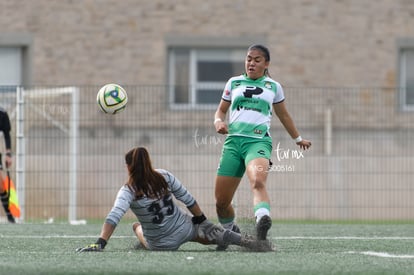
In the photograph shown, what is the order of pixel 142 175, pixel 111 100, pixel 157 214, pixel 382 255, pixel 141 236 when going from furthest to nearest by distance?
1. pixel 111 100
2. pixel 141 236
3. pixel 157 214
4. pixel 142 175
5. pixel 382 255

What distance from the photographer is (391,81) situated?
2644 centimetres

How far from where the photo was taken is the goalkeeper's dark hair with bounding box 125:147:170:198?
1182 centimetres

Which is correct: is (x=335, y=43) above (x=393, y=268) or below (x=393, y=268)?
above

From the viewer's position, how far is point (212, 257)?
36.9 feet

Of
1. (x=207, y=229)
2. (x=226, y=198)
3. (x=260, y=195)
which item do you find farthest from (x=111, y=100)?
(x=260, y=195)

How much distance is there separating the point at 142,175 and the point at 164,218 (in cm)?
50

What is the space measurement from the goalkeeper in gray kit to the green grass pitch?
14 centimetres

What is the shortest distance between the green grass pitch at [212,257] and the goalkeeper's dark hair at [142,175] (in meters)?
0.57

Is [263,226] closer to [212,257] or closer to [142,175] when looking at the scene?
[212,257]

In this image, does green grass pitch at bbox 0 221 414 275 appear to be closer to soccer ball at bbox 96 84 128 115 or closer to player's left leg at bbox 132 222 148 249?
player's left leg at bbox 132 222 148 249

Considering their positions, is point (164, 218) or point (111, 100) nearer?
point (164, 218)

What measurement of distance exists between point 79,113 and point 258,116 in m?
10.7

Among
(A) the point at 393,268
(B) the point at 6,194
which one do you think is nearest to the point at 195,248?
(A) the point at 393,268

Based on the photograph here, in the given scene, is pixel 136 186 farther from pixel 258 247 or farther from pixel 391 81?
pixel 391 81
